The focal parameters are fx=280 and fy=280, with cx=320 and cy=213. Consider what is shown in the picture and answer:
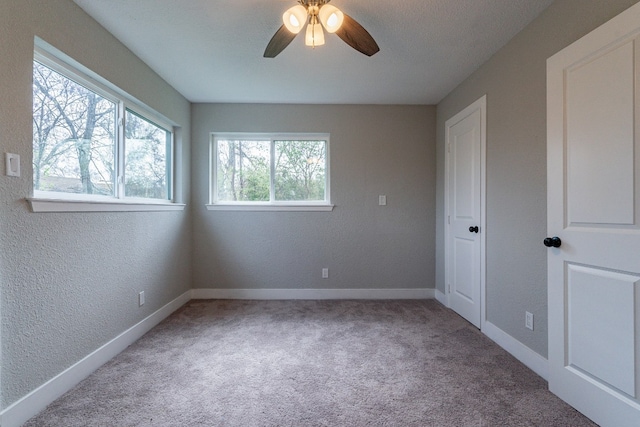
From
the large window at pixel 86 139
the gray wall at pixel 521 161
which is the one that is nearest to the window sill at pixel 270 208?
the large window at pixel 86 139

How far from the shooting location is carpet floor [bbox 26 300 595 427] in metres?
1.47

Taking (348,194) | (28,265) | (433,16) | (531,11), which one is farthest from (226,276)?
(531,11)

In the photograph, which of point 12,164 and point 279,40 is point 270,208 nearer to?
point 279,40

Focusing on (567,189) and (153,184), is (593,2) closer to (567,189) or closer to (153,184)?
(567,189)

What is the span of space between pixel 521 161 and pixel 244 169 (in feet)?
9.23

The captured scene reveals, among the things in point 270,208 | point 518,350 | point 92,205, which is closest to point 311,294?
point 270,208

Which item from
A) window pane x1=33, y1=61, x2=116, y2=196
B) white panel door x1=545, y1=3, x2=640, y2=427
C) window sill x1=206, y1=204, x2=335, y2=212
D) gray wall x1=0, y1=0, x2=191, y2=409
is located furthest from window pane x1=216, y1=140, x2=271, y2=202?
white panel door x1=545, y1=3, x2=640, y2=427

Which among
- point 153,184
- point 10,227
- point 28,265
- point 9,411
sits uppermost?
point 153,184

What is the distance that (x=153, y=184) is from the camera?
9.24ft

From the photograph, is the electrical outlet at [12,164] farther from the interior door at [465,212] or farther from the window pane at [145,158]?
the interior door at [465,212]

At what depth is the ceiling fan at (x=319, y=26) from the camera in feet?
4.92

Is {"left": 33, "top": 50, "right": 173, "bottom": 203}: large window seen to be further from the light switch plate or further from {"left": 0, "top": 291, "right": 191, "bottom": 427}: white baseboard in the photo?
{"left": 0, "top": 291, "right": 191, "bottom": 427}: white baseboard

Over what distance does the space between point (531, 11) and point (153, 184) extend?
132 inches

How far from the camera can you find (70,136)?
183cm
